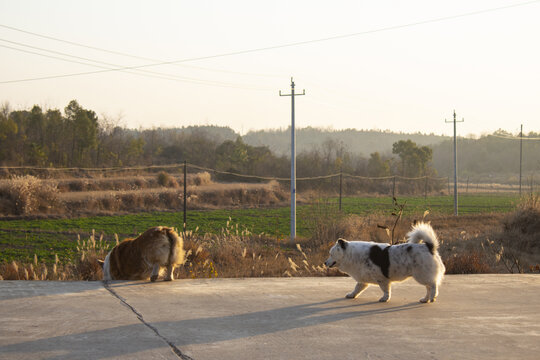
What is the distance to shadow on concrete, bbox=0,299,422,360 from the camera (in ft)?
16.7

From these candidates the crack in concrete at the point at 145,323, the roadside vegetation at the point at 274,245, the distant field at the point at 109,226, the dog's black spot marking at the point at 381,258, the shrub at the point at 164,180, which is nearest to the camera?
the crack in concrete at the point at 145,323

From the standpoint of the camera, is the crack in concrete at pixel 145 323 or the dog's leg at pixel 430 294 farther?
the dog's leg at pixel 430 294

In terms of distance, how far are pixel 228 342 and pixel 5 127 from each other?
177ft

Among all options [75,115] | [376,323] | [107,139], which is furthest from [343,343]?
[107,139]

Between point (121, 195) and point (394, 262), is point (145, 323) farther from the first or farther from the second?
point (121, 195)

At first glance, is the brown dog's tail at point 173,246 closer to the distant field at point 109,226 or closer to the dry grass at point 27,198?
the distant field at point 109,226

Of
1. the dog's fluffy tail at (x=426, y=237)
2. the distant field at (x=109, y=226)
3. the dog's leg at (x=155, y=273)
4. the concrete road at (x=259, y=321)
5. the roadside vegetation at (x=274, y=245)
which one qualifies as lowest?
the distant field at (x=109, y=226)

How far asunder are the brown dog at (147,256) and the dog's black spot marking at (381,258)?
2826 millimetres

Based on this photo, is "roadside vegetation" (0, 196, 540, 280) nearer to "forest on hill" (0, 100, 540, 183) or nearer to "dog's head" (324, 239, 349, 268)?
"dog's head" (324, 239, 349, 268)

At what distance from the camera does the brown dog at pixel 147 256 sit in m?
8.39

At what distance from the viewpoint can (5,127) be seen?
5347 centimetres

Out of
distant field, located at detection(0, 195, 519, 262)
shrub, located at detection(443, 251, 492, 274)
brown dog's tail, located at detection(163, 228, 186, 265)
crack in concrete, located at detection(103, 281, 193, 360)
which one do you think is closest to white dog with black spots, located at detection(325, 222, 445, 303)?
brown dog's tail, located at detection(163, 228, 186, 265)

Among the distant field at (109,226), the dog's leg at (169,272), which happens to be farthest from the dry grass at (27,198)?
the dog's leg at (169,272)

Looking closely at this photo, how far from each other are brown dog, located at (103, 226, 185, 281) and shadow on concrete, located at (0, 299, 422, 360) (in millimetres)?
2251
